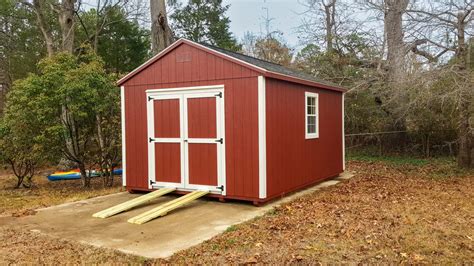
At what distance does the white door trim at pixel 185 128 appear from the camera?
6.57 meters

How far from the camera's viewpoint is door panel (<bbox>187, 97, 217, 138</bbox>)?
666 cm

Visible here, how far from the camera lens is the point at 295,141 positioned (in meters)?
7.39

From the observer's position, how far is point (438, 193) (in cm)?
713

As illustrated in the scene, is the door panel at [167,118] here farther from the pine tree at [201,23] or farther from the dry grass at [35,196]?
the pine tree at [201,23]

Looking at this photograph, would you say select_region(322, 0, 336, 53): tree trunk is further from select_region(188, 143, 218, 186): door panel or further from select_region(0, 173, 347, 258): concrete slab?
select_region(188, 143, 218, 186): door panel

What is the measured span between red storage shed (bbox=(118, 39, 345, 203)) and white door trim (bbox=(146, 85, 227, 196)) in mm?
17

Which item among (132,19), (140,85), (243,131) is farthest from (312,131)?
(132,19)

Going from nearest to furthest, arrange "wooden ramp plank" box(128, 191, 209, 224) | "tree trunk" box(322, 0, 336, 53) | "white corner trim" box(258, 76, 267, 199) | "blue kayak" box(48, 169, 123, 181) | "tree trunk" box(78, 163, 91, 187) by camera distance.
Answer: "wooden ramp plank" box(128, 191, 209, 224)
"white corner trim" box(258, 76, 267, 199)
"tree trunk" box(78, 163, 91, 187)
"blue kayak" box(48, 169, 123, 181)
"tree trunk" box(322, 0, 336, 53)

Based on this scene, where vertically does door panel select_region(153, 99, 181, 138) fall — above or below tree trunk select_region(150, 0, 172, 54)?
below

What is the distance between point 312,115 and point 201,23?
56.6 feet

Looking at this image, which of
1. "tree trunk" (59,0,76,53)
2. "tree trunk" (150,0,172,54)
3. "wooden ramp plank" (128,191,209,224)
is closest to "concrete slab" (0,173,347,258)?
"wooden ramp plank" (128,191,209,224)

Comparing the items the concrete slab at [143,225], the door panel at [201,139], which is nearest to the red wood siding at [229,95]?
the door panel at [201,139]

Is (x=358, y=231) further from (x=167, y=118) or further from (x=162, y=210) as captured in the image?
(x=167, y=118)

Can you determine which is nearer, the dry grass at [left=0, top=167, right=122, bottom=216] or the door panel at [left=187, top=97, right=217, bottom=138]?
the door panel at [left=187, top=97, right=217, bottom=138]
